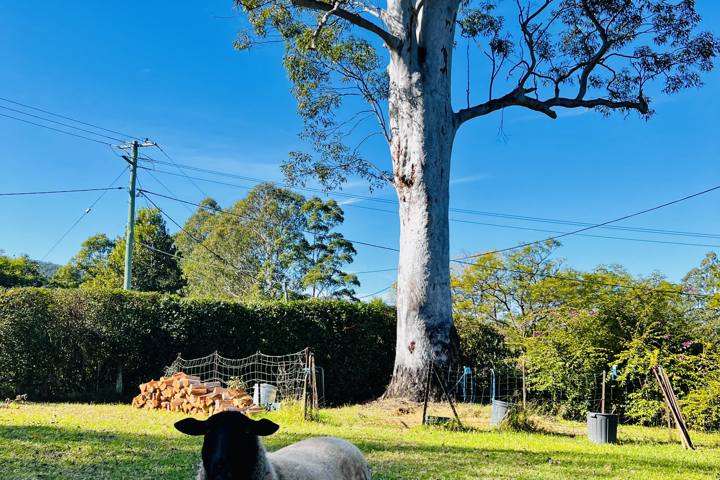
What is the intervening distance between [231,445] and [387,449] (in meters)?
5.51

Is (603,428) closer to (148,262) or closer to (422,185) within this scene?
(422,185)

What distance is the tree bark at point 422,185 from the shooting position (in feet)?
44.5

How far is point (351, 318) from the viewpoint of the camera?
54.9 feet

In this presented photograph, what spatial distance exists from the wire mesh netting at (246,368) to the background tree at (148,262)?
980 inches

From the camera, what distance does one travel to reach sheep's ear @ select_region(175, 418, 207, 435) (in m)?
3.12

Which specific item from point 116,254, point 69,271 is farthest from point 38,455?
point 69,271

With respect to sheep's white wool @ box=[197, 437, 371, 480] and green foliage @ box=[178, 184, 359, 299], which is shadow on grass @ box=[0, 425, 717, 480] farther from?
green foliage @ box=[178, 184, 359, 299]

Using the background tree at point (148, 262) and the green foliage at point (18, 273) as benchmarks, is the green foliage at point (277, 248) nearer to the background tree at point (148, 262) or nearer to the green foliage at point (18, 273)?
the background tree at point (148, 262)

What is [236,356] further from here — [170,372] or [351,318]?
[351,318]

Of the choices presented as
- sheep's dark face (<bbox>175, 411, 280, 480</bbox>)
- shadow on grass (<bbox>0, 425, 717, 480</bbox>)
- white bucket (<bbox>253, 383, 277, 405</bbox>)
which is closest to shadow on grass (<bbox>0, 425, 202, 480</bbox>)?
shadow on grass (<bbox>0, 425, 717, 480</bbox>)

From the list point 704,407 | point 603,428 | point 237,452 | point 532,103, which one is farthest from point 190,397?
point 532,103

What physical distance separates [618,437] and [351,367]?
25.7 ft

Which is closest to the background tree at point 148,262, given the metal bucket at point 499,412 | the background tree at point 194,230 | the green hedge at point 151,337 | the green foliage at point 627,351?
the background tree at point 194,230

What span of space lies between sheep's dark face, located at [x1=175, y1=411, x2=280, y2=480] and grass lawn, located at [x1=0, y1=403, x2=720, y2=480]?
11.6 feet
